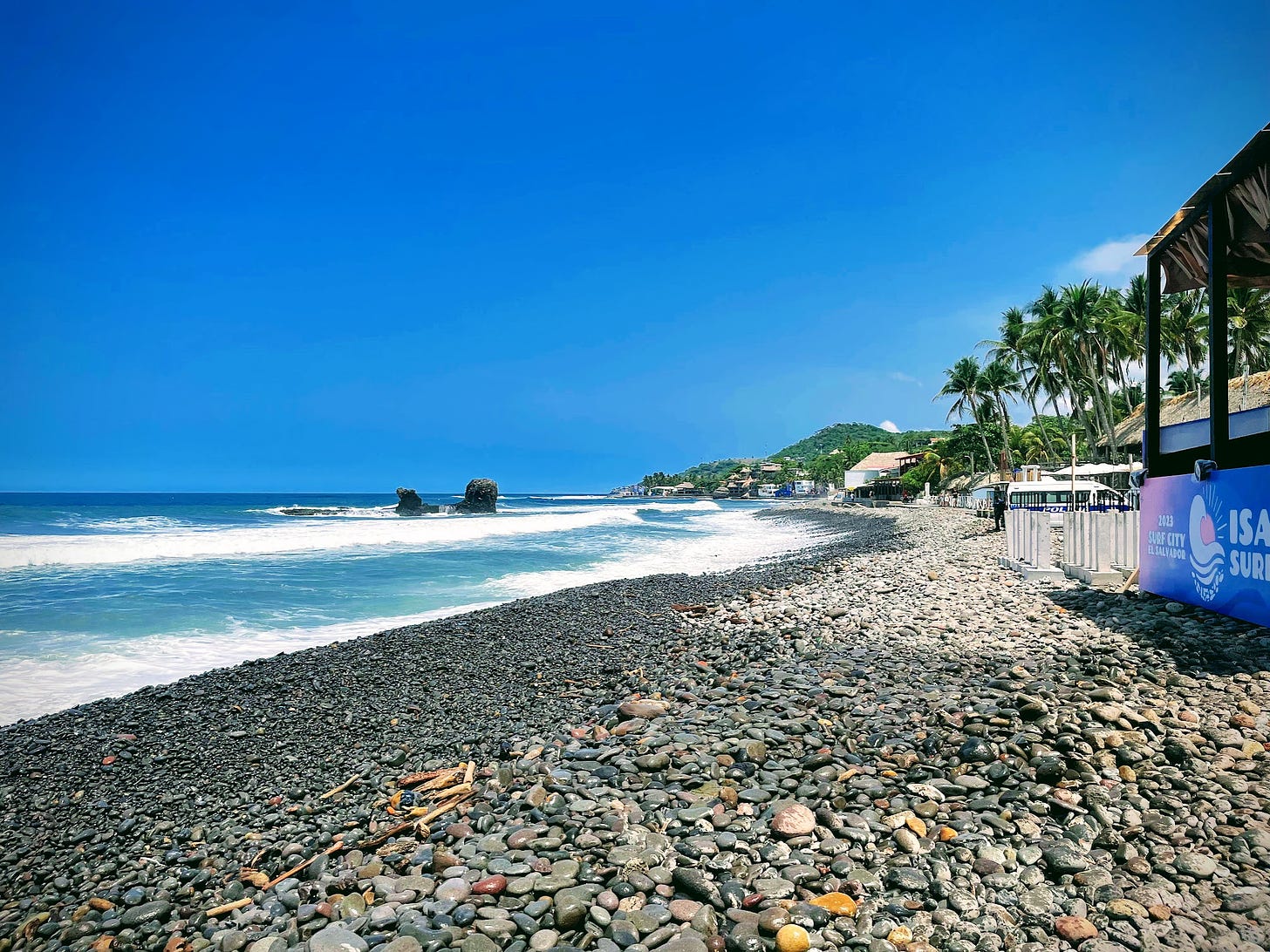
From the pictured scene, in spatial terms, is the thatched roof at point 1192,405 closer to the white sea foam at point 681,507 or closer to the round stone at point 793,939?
the round stone at point 793,939

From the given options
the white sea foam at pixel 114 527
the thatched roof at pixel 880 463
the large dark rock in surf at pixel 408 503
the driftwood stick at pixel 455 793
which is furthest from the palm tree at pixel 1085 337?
the thatched roof at pixel 880 463

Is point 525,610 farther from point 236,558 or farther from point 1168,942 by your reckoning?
point 236,558

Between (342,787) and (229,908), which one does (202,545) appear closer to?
(342,787)

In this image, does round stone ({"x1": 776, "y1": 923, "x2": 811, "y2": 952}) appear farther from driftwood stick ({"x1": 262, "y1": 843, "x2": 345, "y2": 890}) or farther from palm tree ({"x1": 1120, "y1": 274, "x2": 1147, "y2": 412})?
palm tree ({"x1": 1120, "y1": 274, "x2": 1147, "y2": 412})

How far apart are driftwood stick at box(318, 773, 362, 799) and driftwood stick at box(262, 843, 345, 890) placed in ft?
2.88

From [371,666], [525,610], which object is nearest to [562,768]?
[371,666]

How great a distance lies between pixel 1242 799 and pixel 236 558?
25988 millimetres

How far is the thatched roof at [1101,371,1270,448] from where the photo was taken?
2320 cm

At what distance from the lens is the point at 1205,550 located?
688 cm

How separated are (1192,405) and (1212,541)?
96.9 feet

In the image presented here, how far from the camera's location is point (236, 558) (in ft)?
75.3

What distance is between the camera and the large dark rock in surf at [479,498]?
271 feet

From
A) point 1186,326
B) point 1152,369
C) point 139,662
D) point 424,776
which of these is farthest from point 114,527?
point 1186,326

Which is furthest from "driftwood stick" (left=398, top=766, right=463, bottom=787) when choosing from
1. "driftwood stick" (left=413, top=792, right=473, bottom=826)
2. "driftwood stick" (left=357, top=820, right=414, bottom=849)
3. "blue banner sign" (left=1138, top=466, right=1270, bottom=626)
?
"blue banner sign" (left=1138, top=466, right=1270, bottom=626)
